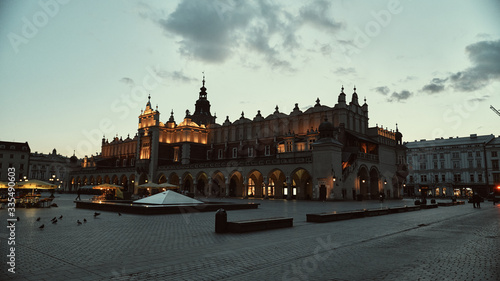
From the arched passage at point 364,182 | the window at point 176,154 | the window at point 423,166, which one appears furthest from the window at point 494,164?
the window at point 176,154

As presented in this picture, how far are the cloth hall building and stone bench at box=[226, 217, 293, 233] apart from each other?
32.3 m

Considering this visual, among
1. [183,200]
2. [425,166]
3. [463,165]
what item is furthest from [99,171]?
[463,165]

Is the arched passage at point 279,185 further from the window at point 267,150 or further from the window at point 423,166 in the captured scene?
the window at point 423,166

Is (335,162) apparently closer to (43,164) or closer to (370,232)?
(370,232)

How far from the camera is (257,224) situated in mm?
14344

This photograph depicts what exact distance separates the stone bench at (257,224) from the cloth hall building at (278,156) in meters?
32.3

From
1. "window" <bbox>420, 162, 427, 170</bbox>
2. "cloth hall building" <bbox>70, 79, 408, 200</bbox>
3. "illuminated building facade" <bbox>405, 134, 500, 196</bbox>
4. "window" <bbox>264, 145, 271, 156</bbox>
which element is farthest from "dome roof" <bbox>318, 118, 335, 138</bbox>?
"window" <bbox>420, 162, 427, 170</bbox>

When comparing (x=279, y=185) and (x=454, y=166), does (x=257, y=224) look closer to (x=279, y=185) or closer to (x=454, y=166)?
(x=279, y=185)

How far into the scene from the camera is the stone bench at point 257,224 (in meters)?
13.6

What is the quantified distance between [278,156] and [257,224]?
44.0 metres

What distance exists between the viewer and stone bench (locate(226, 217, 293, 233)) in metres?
13.6

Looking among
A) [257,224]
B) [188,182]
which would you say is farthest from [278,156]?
[257,224]

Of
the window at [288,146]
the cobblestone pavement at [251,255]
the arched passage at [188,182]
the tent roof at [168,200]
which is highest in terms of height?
the window at [288,146]

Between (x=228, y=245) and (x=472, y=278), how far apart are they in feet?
21.7
